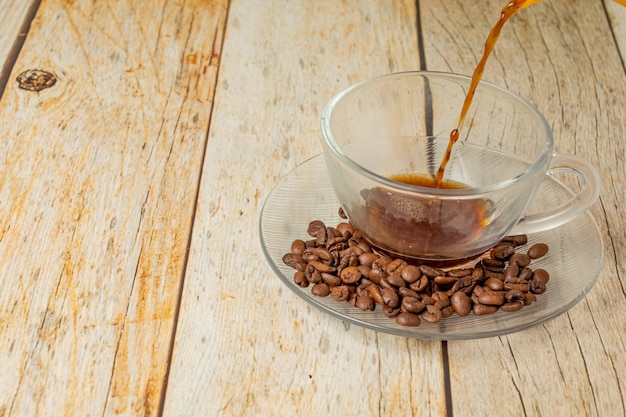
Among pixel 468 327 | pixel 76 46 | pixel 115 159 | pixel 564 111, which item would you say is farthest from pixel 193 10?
pixel 468 327

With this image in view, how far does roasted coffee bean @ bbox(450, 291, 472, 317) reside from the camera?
983 mm

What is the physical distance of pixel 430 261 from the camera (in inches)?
42.3

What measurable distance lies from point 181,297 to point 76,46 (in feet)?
2.52

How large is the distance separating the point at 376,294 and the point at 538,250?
0.25 m

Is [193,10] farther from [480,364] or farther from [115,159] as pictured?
[480,364]

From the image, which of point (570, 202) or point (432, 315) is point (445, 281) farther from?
point (570, 202)

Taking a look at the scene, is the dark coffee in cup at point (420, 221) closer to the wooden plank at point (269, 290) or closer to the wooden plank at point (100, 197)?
the wooden plank at point (269, 290)

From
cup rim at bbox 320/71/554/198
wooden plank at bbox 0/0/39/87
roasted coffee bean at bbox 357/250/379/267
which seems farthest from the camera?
wooden plank at bbox 0/0/39/87

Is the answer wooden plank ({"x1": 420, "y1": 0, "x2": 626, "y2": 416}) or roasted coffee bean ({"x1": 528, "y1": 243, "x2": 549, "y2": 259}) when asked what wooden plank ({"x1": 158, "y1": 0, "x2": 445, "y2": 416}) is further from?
roasted coffee bean ({"x1": 528, "y1": 243, "x2": 549, "y2": 259})

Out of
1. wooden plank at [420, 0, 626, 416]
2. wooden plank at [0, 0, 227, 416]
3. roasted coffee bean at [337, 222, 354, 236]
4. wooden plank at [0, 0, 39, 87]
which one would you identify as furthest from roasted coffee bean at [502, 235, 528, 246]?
wooden plank at [0, 0, 39, 87]

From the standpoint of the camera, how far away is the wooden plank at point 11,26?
1.58 meters

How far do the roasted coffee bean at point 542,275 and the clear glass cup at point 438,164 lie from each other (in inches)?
2.3

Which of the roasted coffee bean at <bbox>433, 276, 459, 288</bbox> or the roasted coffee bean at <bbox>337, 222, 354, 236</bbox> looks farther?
the roasted coffee bean at <bbox>337, 222, 354, 236</bbox>

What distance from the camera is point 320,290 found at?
3.29 feet
